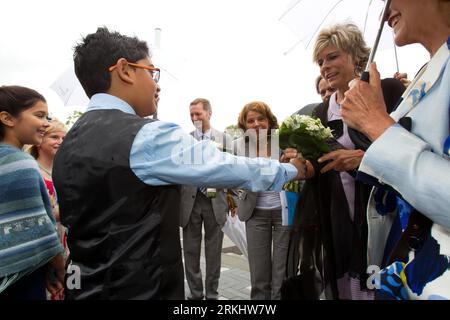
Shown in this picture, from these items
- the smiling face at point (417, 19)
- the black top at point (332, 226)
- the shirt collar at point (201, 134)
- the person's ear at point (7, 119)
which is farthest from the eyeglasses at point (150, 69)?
the shirt collar at point (201, 134)

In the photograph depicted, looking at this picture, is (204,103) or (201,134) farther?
(204,103)

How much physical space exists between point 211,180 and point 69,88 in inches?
110

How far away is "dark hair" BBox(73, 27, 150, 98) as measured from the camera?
1.82 m

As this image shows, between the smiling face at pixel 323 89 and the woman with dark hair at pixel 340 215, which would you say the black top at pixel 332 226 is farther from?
the smiling face at pixel 323 89

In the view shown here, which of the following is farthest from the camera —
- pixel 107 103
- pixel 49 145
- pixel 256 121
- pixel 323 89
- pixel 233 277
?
pixel 233 277

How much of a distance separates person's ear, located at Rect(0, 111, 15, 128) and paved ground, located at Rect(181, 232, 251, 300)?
9.98ft

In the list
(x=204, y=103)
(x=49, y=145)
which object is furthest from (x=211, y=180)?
(x=204, y=103)

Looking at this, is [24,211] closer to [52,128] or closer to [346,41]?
[52,128]

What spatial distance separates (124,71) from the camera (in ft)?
5.98

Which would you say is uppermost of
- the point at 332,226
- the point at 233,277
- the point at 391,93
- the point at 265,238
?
the point at 391,93

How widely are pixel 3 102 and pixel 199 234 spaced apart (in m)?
2.80

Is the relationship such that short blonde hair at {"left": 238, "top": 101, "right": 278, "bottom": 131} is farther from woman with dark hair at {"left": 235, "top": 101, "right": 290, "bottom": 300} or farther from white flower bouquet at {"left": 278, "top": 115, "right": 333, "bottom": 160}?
white flower bouquet at {"left": 278, "top": 115, "right": 333, "bottom": 160}

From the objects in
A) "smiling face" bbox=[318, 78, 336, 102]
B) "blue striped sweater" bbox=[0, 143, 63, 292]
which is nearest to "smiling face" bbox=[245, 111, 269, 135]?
"smiling face" bbox=[318, 78, 336, 102]
